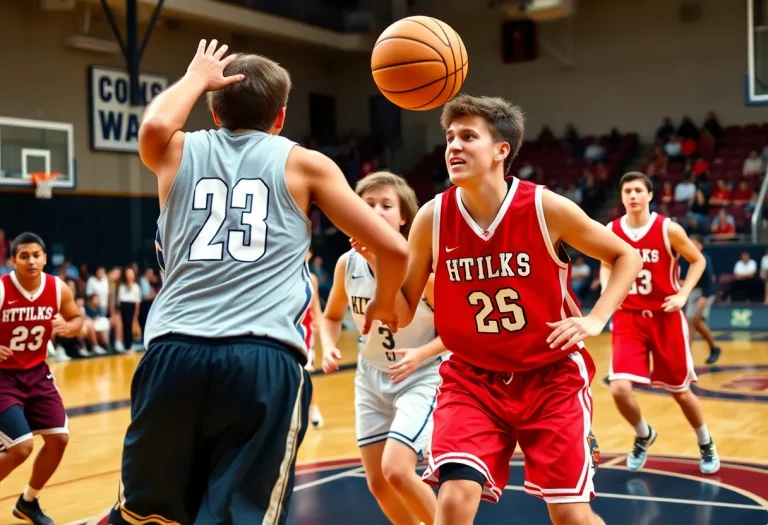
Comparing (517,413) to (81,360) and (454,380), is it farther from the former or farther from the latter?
(81,360)

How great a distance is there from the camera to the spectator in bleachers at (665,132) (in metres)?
22.7

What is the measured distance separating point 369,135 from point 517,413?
23.6 m

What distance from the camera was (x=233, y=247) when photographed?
2.68 metres

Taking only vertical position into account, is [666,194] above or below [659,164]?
below

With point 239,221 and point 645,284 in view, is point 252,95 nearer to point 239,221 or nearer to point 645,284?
point 239,221

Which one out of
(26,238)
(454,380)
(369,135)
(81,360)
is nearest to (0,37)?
(81,360)

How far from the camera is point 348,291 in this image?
4883 mm

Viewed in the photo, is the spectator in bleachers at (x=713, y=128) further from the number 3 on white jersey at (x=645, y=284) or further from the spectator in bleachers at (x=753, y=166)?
the number 3 on white jersey at (x=645, y=284)

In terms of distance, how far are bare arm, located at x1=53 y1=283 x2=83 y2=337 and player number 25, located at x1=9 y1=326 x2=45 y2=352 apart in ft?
0.34

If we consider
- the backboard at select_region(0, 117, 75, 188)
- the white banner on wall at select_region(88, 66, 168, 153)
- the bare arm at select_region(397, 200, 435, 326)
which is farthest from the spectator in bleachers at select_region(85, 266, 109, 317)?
the bare arm at select_region(397, 200, 435, 326)

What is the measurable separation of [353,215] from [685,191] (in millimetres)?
18739

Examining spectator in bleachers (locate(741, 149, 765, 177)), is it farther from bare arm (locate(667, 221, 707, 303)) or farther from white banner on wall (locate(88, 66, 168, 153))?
bare arm (locate(667, 221, 707, 303))

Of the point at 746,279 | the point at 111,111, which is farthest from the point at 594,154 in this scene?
the point at 111,111

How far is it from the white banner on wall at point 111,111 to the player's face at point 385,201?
15897 millimetres
